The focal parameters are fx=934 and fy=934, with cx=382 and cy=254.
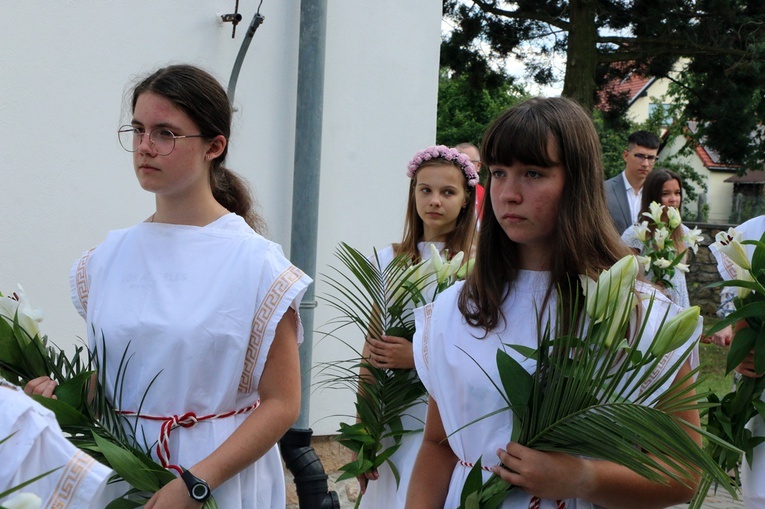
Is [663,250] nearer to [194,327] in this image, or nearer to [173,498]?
[194,327]

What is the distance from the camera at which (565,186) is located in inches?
89.6

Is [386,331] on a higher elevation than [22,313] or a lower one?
lower

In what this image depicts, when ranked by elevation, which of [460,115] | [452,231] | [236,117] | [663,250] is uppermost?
[460,115]

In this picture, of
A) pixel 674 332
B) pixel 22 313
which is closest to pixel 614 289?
pixel 674 332

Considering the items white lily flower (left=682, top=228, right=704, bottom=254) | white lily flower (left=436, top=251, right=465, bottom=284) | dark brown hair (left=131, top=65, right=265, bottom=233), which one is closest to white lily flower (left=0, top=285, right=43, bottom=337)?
dark brown hair (left=131, top=65, right=265, bottom=233)

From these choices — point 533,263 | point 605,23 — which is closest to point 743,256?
point 533,263

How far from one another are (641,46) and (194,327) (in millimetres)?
14176

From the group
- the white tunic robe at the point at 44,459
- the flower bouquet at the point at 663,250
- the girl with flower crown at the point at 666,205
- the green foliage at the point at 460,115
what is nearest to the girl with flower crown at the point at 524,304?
the white tunic robe at the point at 44,459

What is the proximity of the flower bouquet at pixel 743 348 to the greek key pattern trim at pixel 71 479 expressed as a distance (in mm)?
1770

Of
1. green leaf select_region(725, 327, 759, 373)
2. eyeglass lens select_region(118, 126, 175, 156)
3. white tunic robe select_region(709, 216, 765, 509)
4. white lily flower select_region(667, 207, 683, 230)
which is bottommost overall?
white tunic robe select_region(709, 216, 765, 509)

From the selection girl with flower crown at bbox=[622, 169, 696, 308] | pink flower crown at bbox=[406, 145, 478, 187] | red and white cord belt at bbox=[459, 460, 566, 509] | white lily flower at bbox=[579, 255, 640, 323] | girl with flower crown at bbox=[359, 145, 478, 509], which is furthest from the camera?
girl with flower crown at bbox=[622, 169, 696, 308]

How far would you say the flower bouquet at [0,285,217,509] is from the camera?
2416 millimetres

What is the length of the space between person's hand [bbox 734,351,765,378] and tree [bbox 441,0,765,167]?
11181 millimetres

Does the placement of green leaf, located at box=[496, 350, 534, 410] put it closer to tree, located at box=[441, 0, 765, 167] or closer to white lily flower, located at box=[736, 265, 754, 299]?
white lily flower, located at box=[736, 265, 754, 299]
